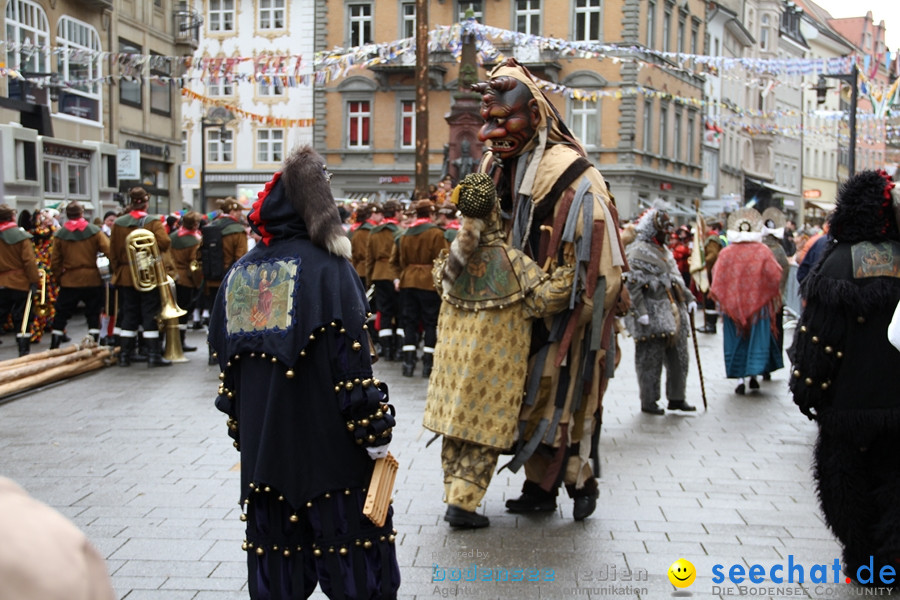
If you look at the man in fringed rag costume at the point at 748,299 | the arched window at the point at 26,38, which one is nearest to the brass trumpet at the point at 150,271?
the man in fringed rag costume at the point at 748,299

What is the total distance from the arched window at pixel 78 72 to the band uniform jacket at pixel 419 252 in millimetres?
16405

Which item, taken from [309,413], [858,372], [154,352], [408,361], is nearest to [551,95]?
[408,361]

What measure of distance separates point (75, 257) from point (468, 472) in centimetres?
814

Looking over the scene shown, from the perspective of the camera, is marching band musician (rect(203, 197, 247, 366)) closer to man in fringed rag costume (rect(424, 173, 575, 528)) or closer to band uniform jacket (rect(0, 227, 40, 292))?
band uniform jacket (rect(0, 227, 40, 292))

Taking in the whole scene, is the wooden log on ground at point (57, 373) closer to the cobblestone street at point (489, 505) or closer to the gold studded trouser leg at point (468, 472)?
the cobblestone street at point (489, 505)

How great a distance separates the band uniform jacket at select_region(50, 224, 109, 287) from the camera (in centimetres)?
1202

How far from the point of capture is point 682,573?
4.67 m

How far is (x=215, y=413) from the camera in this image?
886 cm

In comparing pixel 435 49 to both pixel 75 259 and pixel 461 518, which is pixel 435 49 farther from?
pixel 461 518

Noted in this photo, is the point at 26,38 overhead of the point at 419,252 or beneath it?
overhead

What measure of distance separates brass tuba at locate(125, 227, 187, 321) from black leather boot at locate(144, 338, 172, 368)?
284mm

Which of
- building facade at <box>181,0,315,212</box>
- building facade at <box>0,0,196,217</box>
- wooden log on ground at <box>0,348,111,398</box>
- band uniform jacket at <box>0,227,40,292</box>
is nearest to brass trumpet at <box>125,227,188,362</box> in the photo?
wooden log on ground at <box>0,348,111,398</box>

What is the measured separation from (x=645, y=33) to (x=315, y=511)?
39207mm

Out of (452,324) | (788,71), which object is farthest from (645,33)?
(452,324)
